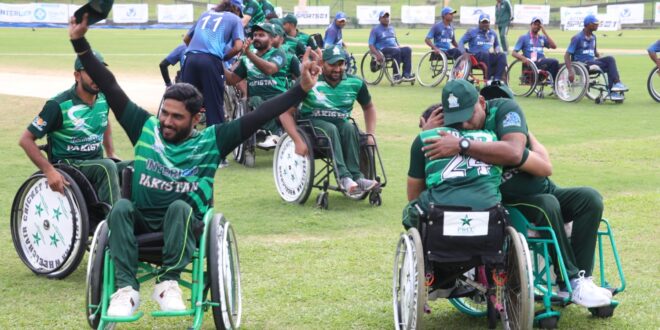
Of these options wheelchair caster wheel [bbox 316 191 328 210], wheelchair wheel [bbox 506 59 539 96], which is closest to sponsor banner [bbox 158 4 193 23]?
wheelchair wheel [bbox 506 59 539 96]

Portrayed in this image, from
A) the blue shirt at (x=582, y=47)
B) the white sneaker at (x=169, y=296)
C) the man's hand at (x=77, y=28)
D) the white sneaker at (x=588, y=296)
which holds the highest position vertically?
the man's hand at (x=77, y=28)

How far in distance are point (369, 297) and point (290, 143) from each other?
3.51 meters

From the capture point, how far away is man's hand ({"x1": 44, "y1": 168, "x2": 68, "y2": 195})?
19.5 ft

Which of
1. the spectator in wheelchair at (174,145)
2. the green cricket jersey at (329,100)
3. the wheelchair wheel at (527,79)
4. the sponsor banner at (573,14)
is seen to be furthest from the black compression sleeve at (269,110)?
the sponsor banner at (573,14)

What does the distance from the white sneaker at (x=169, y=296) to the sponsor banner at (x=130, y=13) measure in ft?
154

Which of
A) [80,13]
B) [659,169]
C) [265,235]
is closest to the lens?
[80,13]

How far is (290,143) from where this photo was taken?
909 centimetres

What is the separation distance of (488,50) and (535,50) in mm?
1095

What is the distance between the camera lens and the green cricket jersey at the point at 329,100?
8695 millimetres

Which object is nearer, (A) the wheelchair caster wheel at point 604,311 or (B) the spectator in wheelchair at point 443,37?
(A) the wheelchair caster wheel at point 604,311

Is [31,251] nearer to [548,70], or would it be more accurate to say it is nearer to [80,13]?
[80,13]

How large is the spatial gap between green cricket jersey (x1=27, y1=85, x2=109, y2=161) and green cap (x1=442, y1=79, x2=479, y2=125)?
8.51ft

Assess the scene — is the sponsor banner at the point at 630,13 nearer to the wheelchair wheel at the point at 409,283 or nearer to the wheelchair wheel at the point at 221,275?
the wheelchair wheel at the point at 409,283

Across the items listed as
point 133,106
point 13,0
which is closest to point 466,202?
point 133,106
